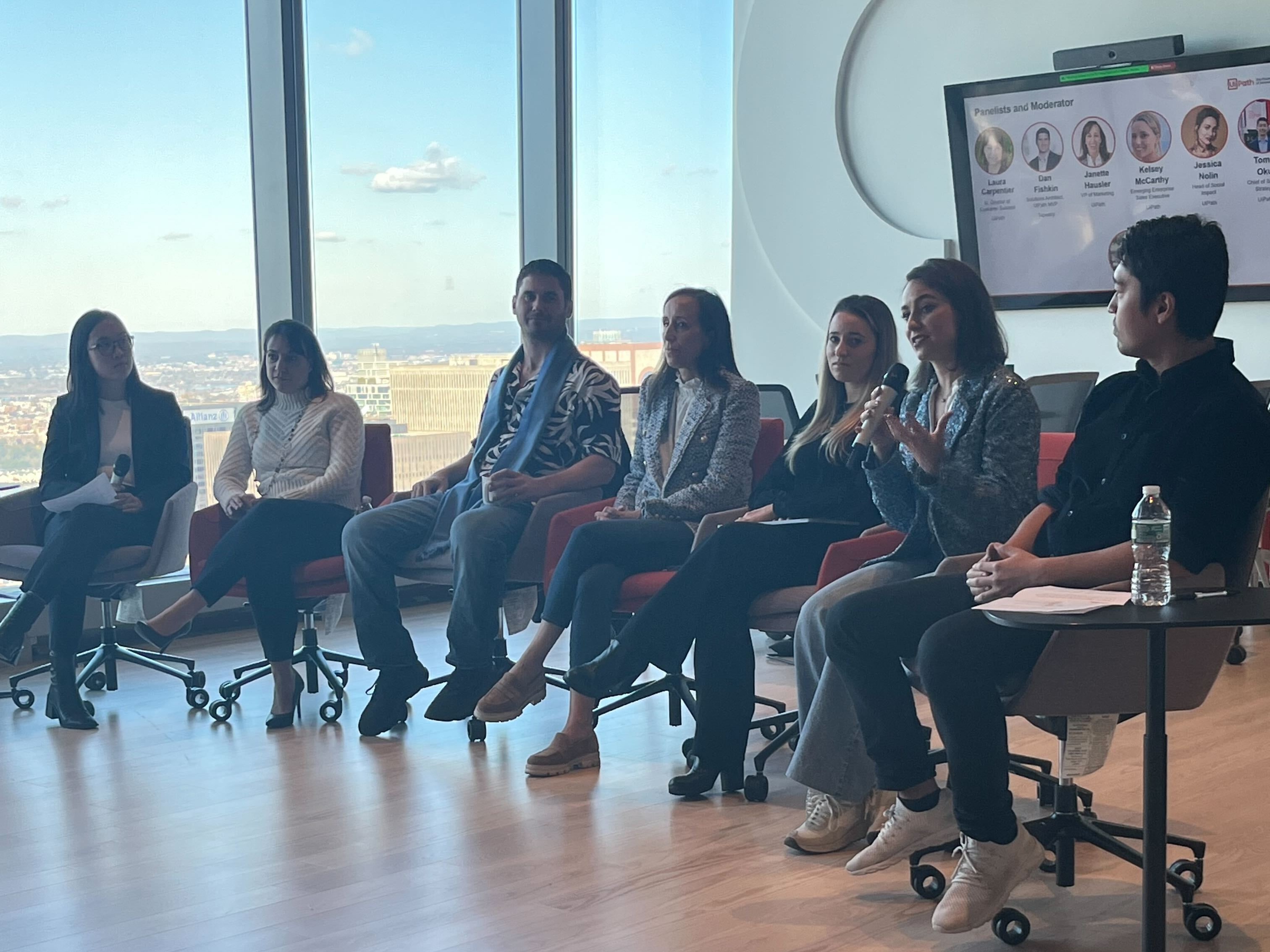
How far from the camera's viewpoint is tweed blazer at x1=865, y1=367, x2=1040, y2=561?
295cm

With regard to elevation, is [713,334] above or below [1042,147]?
below

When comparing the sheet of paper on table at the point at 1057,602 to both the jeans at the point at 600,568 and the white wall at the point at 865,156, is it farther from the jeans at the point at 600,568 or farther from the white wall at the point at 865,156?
the white wall at the point at 865,156

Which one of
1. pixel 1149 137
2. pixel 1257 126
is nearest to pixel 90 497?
pixel 1149 137

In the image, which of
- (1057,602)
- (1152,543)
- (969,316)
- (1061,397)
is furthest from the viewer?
(1061,397)

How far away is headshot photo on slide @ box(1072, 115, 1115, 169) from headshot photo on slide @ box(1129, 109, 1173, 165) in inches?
3.3

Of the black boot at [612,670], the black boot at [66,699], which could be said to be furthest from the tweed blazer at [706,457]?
the black boot at [66,699]

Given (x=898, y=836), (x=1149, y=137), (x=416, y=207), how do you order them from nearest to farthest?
1. (x=898, y=836)
2. (x=1149, y=137)
3. (x=416, y=207)

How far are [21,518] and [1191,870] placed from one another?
3657 millimetres

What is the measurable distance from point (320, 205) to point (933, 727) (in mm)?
3427

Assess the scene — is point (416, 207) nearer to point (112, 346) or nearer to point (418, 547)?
point (112, 346)

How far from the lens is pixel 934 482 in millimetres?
2984

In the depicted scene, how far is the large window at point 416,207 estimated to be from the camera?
599cm

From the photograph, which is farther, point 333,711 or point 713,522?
point 333,711

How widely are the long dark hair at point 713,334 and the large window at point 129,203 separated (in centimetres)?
252
